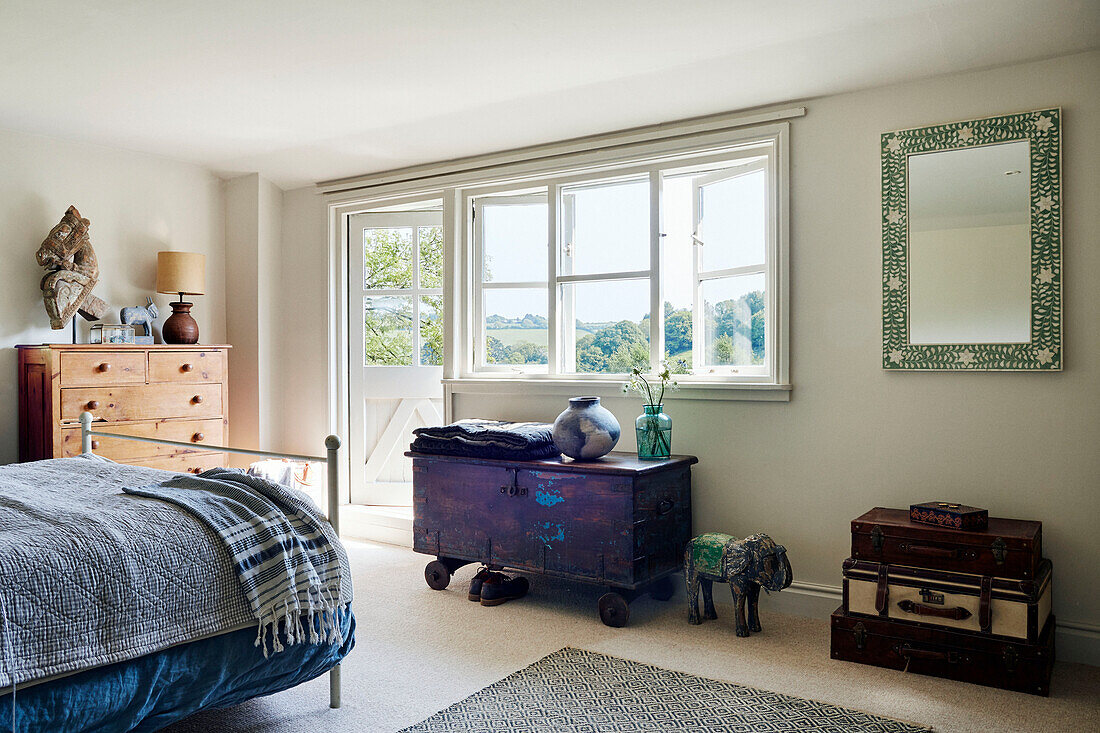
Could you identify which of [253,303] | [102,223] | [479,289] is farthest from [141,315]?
[479,289]

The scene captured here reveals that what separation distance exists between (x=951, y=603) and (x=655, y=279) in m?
1.90

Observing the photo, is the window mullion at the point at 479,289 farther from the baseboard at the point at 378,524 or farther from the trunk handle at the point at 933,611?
the trunk handle at the point at 933,611

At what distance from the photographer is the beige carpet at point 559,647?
2531mm

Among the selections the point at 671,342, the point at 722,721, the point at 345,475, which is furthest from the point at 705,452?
the point at 345,475

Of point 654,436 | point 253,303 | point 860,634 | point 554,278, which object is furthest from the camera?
point 253,303

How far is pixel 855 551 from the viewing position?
9.91 feet

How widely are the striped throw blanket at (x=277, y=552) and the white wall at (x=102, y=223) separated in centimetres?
244

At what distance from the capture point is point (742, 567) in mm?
3238

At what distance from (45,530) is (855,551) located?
2.53m

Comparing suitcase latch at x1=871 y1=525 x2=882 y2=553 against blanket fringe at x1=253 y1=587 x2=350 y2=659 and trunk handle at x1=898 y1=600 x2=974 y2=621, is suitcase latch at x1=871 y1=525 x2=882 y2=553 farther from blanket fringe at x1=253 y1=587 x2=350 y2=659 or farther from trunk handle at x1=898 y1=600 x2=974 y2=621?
blanket fringe at x1=253 y1=587 x2=350 y2=659

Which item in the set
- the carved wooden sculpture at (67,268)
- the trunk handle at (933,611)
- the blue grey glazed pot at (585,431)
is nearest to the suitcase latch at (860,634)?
the trunk handle at (933,611)

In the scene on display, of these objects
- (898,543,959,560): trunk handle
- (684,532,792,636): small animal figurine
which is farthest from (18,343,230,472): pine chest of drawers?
(898,543,959,560): trunk handle

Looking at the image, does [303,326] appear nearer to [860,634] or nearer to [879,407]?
[879,407]

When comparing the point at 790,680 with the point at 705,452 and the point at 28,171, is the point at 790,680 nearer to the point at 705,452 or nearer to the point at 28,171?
the point at 705,452
